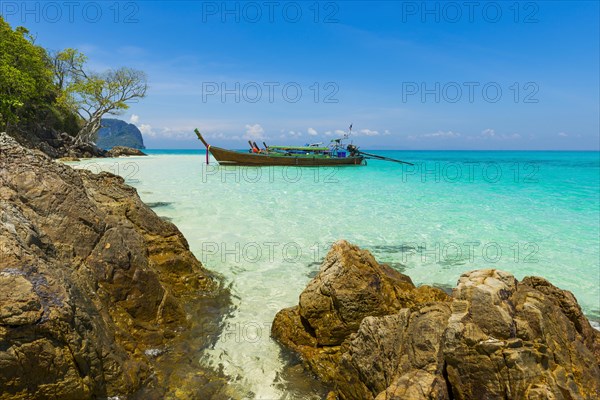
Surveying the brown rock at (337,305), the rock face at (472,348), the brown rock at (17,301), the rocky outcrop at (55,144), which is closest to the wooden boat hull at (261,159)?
the rocky outcrop at (55,144)

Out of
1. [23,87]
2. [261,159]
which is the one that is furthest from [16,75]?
[261,159]

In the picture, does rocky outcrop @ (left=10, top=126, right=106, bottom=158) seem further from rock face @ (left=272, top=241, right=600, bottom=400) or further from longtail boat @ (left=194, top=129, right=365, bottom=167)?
rock face @ (left=272, top=241, right=600, bottom=400)

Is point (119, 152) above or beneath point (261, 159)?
above

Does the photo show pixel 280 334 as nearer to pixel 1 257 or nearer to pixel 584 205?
pixel 1 257

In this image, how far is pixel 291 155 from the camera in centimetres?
4353

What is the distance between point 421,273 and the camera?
8.60 meters

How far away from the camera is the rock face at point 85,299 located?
309cm

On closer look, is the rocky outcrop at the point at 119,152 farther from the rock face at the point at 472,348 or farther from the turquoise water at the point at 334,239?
the rock face at the point at 472,348

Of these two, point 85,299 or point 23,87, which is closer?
point 85,299

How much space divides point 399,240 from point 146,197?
12.5 meters

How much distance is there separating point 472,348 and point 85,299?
12.9 ft

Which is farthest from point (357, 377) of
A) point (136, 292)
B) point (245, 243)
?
point (245, 243)

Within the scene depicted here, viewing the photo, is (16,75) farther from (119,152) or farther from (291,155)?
(119,152)

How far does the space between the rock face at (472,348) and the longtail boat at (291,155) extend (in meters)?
36.5
